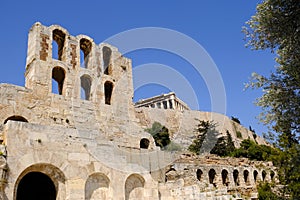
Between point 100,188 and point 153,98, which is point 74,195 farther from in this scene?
point 153,98

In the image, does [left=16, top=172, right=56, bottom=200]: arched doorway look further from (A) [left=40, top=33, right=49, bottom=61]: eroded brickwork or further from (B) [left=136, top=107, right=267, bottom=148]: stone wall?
(B) [left=136, top=107, right=267, bottom=148]: stone wall

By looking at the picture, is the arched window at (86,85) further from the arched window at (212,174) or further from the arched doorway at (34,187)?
the arched window at (212,174)

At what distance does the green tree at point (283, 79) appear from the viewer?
9.36 m

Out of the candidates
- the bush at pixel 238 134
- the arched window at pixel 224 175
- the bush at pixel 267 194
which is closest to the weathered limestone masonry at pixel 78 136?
the bush at pixel 267 194

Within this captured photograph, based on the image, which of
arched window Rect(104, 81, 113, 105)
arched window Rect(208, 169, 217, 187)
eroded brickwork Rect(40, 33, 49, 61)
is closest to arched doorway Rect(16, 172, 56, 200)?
eroded brickwork Rect(40, 33, 49, 61)

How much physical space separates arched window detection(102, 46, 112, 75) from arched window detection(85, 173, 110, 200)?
812 cm

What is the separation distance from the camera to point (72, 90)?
54.0 feet

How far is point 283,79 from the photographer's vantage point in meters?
10.3

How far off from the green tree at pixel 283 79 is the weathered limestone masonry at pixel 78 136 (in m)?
3.90

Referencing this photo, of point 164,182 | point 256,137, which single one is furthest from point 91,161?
point 256,137

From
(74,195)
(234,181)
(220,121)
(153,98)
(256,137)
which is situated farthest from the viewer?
(153,98)

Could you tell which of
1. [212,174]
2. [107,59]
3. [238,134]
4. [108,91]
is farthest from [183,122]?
[108,91]

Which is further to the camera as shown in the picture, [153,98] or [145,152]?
[153,98]

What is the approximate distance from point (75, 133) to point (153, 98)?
2684 inches
